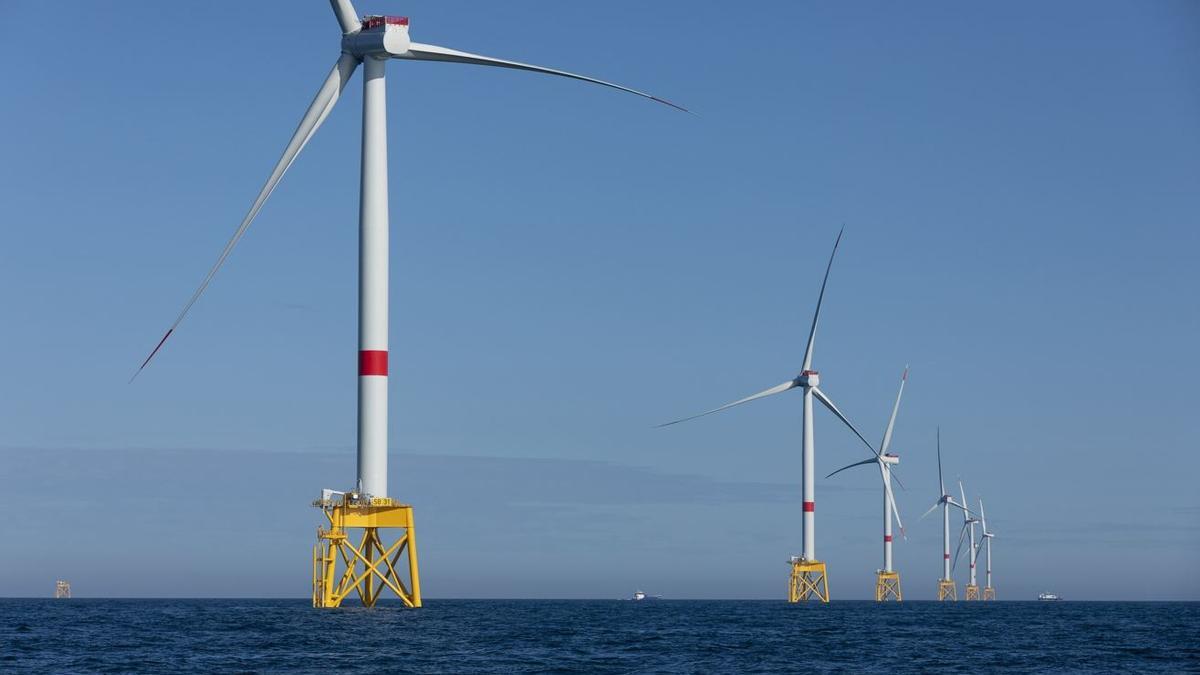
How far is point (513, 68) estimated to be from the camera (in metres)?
91.4

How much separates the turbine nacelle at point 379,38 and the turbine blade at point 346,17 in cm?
68

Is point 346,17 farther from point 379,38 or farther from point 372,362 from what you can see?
point 372,362

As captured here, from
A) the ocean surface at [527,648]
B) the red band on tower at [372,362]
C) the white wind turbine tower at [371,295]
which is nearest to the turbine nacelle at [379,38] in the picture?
the white wind turbine tower at [371,295]

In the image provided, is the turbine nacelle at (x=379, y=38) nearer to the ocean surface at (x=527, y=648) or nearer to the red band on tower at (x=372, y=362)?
the red band on tower at (x=372, y=362)

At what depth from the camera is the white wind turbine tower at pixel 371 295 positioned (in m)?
87.5

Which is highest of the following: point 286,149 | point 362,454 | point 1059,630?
point 286,149

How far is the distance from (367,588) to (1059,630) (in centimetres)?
6021

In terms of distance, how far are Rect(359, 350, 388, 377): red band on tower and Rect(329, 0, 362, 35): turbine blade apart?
75.9 feet

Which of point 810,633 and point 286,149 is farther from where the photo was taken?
point 810,633

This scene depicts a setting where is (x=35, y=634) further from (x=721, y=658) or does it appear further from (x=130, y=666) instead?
(x=721, y=658)

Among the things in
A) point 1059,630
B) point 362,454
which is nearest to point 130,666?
point 362,454

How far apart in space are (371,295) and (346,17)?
20.9 m

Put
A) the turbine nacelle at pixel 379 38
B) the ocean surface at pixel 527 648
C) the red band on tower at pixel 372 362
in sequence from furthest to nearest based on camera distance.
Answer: the turbine nacelle at pixel 379 38 → the red band on tower at pixel 372 362 → the ocean surface at pixel 527 648

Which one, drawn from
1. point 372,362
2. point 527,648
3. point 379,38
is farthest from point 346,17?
point 527,648
